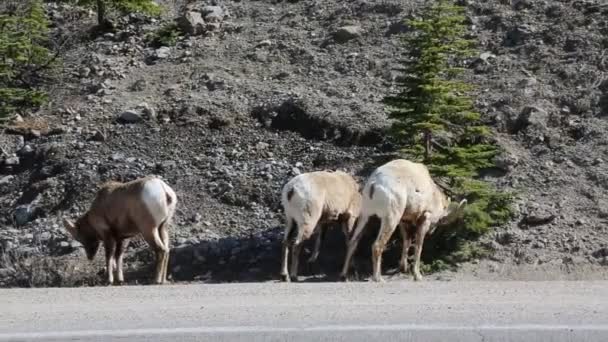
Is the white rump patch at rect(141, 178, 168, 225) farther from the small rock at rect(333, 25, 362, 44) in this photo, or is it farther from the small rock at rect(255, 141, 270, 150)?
the small rock at rect(333, 25, 362, 44)

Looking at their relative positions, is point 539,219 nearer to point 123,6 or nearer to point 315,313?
point 315,313

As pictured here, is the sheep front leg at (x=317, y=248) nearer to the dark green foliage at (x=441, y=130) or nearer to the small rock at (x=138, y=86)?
the dark green foliage at (x=441, y=130)

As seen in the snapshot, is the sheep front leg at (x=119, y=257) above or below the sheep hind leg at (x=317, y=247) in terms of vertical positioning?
below

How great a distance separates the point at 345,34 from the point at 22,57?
258 inches

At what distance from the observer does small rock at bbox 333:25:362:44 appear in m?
22.0

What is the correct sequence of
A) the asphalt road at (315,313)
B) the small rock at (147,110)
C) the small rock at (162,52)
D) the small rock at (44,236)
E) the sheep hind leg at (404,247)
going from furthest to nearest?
the small rock at (162,52)
the small rock at (147,110)
the small rock at (44,236)
the sheep hind leg at (404,247)
the asphalt road at (315,313)

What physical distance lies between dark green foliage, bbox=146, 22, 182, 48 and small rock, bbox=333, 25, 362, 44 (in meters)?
3.51

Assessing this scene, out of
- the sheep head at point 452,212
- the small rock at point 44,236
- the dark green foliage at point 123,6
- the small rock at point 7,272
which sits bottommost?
the small rock at point 44,236

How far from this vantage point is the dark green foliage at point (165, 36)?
22.7 meters

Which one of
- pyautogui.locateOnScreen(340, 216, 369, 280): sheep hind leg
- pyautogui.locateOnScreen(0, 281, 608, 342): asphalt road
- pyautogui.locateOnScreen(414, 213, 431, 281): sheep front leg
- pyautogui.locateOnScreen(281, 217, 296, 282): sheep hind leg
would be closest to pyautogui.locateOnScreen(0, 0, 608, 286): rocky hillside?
pyautogui.locateOnScreen(281, 217, 296, 282): sheep hind leg

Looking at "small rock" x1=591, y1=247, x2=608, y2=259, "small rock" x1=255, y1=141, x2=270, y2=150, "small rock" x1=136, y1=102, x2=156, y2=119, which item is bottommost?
"small rock" x1=136, y1=102, x2=156, y2=119

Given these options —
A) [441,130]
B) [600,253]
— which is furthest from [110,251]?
[600,253]

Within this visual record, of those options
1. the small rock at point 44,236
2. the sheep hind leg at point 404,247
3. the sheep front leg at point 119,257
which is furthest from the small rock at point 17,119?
the sheep hind leg at point 404,247

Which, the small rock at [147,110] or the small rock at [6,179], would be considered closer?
the small rock at [6,179]
